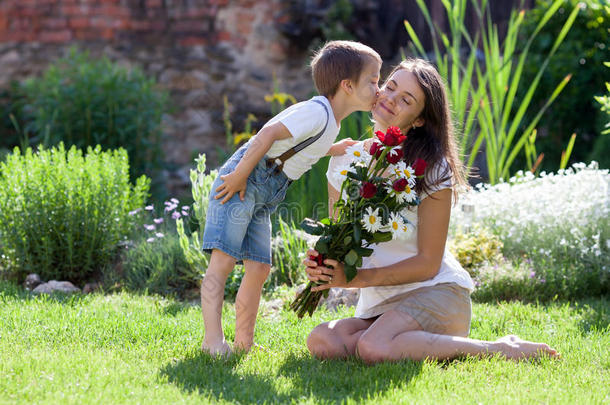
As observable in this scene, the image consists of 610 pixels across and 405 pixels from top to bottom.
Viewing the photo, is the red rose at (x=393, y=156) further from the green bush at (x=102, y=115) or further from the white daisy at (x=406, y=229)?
the green bush at (x=102, y=115)

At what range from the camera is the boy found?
2.81 meters

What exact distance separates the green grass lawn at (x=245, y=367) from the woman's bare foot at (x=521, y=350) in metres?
0.04

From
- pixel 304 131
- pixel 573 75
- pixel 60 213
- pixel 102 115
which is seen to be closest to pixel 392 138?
pixel 304 131

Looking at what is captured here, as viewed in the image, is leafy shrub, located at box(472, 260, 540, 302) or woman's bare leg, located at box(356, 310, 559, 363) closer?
woman's bare leg, located at box(356, 310, 559, 363)

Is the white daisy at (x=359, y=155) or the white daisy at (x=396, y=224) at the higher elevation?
the white daisy at (x=359, y=155)

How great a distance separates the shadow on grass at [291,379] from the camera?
231 cm

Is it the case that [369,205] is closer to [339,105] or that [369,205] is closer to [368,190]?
[368,190]

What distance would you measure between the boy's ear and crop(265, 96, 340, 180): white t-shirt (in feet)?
0.33

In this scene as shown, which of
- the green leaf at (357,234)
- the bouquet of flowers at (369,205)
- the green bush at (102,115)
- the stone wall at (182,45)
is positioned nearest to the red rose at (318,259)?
the bouquet of flowers at (369,205)

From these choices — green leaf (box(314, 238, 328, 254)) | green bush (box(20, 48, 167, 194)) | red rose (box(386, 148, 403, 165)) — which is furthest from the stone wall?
red rose (box(386, 148, 403, 165))

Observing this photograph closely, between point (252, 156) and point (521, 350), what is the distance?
1.34 metres

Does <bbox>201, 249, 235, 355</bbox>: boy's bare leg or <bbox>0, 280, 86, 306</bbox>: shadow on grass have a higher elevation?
<bbox>201, 249, 235, 355</bbox>: boy's bare leg

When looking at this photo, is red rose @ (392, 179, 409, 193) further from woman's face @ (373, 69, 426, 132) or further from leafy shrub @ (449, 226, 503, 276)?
leafy shrub @ (449, 226, 503, 276)

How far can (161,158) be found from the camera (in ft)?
21.1
